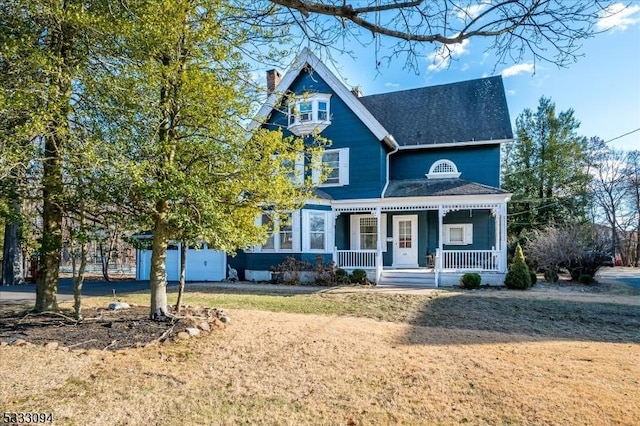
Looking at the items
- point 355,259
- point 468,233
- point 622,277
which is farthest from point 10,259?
point 622,277

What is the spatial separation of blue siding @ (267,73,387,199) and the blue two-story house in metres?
0.04

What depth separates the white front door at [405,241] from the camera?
17031 millimetres

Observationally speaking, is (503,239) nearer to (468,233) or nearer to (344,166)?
(468,233)

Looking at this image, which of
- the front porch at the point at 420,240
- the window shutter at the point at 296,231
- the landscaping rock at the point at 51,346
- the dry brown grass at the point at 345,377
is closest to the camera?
the dry brown grass at the point at 345,377

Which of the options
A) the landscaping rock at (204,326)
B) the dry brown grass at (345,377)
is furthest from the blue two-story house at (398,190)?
the landscaping rock at (204,326)

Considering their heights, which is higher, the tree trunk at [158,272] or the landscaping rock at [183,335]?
the tree trunk at [158,272]

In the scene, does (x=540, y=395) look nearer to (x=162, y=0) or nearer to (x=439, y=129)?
(x=162, y=0)

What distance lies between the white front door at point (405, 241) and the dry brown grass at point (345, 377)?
947cm

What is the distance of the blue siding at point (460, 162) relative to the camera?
54.1 feet

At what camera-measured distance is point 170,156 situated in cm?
622

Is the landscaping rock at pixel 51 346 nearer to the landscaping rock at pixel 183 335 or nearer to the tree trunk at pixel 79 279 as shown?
the tree trunk at pixel 79 279

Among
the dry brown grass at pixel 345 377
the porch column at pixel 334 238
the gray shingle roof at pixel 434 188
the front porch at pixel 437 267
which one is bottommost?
the dry brown grass at pixel 345 377

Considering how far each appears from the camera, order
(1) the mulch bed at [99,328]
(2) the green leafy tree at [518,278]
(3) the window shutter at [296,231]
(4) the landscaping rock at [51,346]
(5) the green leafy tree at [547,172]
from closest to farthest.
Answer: (4) the landscaping rock at [51,346] < (1) the mulch bed at [99,328] < (2) the green leafy tree at [518,278] < (3) the window shutter at [296,231] < (5) the green leafy tree at [547,172]

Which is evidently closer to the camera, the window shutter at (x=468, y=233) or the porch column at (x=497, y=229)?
the porch column at (x=497, y=229)
